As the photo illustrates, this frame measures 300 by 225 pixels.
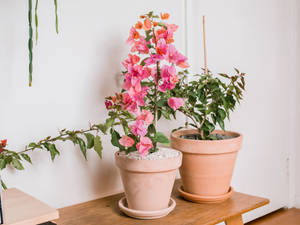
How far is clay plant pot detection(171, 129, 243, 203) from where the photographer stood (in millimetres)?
1132

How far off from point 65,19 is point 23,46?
0.54 feet

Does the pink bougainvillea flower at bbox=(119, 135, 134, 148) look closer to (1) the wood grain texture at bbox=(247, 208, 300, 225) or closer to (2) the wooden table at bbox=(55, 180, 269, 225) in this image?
(2) the wooden table at bbox=(55, 180, 269, 225)

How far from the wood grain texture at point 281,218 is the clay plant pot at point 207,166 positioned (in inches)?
40.4

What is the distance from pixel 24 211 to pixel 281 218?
1.78 meters

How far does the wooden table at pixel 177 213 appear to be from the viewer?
101 centimetres

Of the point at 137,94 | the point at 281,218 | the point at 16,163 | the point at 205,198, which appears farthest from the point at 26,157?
the point at 281,218

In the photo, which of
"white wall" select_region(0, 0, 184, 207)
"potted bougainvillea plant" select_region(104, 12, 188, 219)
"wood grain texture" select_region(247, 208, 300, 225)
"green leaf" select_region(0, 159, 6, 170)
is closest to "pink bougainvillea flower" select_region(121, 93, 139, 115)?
"potted bougainvillea plant" select_region(104, 12, 188, 219)

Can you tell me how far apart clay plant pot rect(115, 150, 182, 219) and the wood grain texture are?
4.02 feet

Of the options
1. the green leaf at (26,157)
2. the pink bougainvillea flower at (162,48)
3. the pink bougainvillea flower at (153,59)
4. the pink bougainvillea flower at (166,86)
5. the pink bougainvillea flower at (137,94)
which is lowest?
the green leaf at (26,157)

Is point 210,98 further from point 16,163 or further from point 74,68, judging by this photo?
point 16,163

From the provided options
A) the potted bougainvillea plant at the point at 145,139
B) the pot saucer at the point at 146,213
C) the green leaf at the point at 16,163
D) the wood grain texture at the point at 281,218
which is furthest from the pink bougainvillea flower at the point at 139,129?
the wood grain texture at the point at 281,218

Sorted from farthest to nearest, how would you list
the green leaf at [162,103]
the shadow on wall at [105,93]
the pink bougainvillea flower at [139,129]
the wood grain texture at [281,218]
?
the wood grain texture at [281,218], the shadow on wall at [105,93], the green leaf at [162,103], the pink bougainvillea flower at [139,129]

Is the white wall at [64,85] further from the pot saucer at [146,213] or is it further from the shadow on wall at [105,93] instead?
the pot saucer at [146,213]

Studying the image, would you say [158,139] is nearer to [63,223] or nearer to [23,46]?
[63,223]
